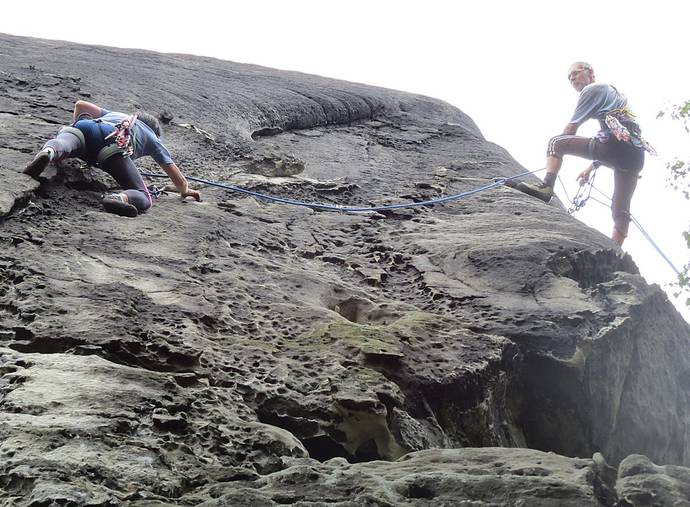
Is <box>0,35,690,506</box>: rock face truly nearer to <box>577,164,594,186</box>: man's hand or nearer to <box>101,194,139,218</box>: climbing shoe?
<box>101,194,139,218</box>: climbing shoe

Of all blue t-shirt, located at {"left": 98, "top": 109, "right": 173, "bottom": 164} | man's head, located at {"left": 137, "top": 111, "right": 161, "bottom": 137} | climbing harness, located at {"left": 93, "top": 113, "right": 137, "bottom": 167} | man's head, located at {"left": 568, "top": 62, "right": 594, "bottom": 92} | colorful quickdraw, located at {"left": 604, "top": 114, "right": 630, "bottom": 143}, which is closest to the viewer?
climbing harness, located at {"left": 93, "top": 113, "right": 137, "bottom": 167}

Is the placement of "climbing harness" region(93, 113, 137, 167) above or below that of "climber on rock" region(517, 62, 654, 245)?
below

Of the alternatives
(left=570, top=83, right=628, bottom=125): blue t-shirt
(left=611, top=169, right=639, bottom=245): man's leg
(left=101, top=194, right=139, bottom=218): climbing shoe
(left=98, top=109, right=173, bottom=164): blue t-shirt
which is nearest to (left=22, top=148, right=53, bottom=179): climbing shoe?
(left=101, top=194, right=139, bottom=218): climbing shoe

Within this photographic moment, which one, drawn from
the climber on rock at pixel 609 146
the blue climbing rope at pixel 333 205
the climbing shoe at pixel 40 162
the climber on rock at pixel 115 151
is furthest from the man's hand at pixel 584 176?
the climbing shoe at pixel 40 162

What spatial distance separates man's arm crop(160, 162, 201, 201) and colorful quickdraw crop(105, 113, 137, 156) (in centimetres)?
28

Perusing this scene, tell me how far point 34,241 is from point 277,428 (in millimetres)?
1882

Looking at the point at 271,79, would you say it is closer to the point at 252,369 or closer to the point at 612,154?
the point at 612,154

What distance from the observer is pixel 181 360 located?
138 inches

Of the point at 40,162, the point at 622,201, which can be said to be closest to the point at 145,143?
the point at 40,162

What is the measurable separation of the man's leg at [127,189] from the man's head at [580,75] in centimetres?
385

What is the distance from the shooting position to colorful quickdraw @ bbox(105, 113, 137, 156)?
5195 mm

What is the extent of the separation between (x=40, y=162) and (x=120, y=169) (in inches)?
22.1

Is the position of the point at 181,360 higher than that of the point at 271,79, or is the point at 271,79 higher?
the point at 271,79

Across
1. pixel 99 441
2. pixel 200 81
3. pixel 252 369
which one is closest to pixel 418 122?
pixel 200 81
